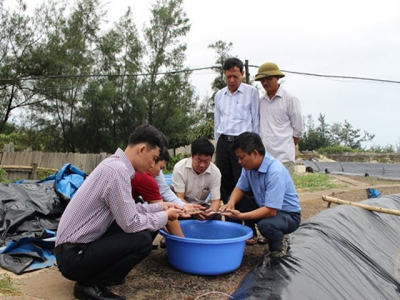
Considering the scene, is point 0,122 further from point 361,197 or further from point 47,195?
point 361,197

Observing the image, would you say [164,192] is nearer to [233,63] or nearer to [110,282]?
[110,282]

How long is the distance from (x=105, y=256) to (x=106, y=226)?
16 cm

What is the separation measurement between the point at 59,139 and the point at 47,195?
7.94 meters

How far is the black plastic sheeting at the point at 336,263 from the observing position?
212 centimetres

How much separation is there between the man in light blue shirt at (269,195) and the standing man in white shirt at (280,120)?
1.80 feet

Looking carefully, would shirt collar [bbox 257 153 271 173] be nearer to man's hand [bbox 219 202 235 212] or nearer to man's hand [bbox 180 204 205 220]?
man's hand [bbox 219 202 235 212]

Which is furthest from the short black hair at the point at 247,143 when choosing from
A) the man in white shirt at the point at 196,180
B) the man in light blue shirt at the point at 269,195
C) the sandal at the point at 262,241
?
the sandal at the point at 262,241

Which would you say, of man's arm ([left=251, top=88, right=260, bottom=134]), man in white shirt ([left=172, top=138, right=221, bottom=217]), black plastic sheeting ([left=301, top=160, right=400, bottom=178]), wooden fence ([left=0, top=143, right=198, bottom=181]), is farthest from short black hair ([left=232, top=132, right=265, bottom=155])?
black plastic sheeting ([left=301, top=160, right=400, bottom=178])

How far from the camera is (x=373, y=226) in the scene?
13.2 feet

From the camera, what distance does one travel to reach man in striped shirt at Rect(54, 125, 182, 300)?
188cm

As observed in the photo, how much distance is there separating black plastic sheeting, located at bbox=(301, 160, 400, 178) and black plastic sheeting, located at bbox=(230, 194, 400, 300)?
1073 centimetres

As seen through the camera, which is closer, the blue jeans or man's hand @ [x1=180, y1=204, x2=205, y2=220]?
man's hand @ [x1=180, y1=204, x2=205, y2=220]

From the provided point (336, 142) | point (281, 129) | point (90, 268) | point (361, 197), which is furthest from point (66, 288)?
point (336, 142)

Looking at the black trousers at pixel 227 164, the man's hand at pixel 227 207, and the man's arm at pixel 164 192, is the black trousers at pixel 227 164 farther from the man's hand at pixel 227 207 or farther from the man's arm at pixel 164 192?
the man's arm at pixel 164 192
